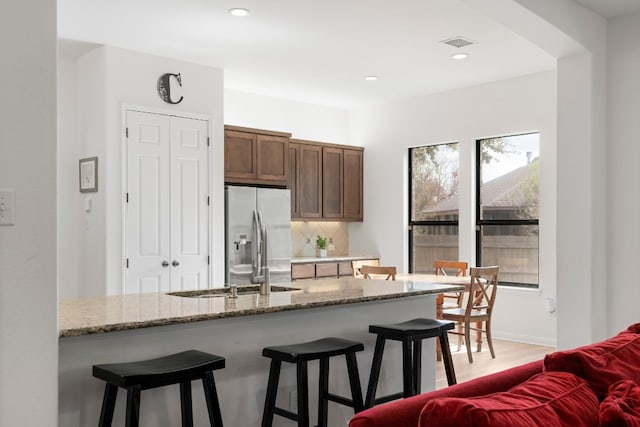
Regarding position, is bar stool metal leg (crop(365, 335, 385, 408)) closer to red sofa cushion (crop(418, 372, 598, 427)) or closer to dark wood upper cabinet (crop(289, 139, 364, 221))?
red sofa cushion (crop(418, 372, 598, 427))

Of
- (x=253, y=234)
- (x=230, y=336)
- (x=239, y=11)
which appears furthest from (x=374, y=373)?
(x=253, y=234)

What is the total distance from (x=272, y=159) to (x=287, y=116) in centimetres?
116

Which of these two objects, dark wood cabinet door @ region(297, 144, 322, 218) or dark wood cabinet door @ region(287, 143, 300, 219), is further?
dark wood cabinet door @ region(297, 144, 322, 218)

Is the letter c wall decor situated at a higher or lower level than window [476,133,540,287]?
higher

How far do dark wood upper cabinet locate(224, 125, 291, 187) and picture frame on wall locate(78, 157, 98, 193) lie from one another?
51.8 inches

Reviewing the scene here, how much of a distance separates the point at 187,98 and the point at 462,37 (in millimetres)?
Answer: 2540

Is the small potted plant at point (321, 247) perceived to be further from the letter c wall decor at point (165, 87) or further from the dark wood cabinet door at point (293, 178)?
the letter c wall decor at point (165, 87)

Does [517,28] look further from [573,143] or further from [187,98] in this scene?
[187,98]

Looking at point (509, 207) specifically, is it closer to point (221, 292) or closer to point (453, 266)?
point (453, 266)

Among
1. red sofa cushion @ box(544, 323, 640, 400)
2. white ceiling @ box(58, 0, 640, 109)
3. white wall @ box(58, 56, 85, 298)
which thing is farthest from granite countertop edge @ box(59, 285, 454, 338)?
white wall @ box(58, 56, 85, 298)

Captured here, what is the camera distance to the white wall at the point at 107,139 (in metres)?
5.43

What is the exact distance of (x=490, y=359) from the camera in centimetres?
585

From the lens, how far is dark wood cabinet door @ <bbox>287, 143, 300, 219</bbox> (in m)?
7.35
